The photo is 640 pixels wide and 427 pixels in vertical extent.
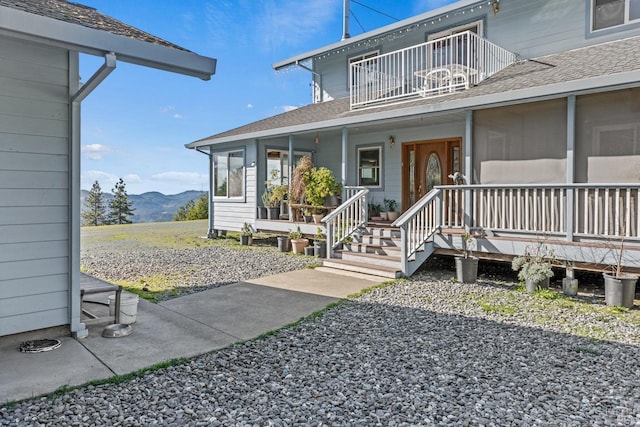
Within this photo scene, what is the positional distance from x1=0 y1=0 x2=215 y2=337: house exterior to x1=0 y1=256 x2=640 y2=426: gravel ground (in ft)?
4.43

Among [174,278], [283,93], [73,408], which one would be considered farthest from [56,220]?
[283,93]

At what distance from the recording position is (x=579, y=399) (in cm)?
304

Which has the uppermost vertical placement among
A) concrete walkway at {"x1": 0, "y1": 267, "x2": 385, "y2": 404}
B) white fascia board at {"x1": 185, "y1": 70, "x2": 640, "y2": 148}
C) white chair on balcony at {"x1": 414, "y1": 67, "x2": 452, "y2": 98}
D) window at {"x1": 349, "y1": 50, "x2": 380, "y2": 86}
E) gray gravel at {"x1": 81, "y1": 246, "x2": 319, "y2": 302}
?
window at {"x1": 349, "y1": 50, "x2": 380, "y2": 86}

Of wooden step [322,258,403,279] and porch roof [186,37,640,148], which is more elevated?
porch roof [186,37,640,148]

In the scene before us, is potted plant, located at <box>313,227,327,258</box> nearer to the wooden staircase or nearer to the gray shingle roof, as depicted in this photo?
the wooden staircase

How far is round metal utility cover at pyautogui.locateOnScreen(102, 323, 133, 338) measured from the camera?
13.9 feet

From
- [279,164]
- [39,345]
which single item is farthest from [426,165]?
[39,345]

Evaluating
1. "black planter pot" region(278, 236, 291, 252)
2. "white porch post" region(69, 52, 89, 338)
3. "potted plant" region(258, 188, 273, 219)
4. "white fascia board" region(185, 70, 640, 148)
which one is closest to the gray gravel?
"black planter pot" region(278, 236, 291, 252)

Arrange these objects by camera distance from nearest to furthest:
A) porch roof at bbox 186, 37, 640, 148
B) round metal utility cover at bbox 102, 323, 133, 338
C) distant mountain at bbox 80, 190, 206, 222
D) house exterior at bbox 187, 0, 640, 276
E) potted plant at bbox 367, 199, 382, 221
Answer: round metal utility cover at bbox 102, 323, 133, 338 < porch roof at bbox 186, 37, 640, 148 < house exterior at bbox 187, 0, 640, 276 < potted plant at bbox 367, 199, 382, 221 < distant mountain at bbox 80, 190, 206, 222

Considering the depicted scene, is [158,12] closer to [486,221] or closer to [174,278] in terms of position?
[174,278]

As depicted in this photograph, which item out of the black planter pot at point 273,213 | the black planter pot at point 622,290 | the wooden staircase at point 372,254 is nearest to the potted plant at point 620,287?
the black planter pot at point 622,290

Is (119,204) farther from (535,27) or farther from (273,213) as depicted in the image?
(535,27)

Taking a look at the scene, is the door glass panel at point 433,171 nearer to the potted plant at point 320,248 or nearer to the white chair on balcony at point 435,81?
the white chair on balcony at point 435,81

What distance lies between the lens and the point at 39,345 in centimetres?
387
